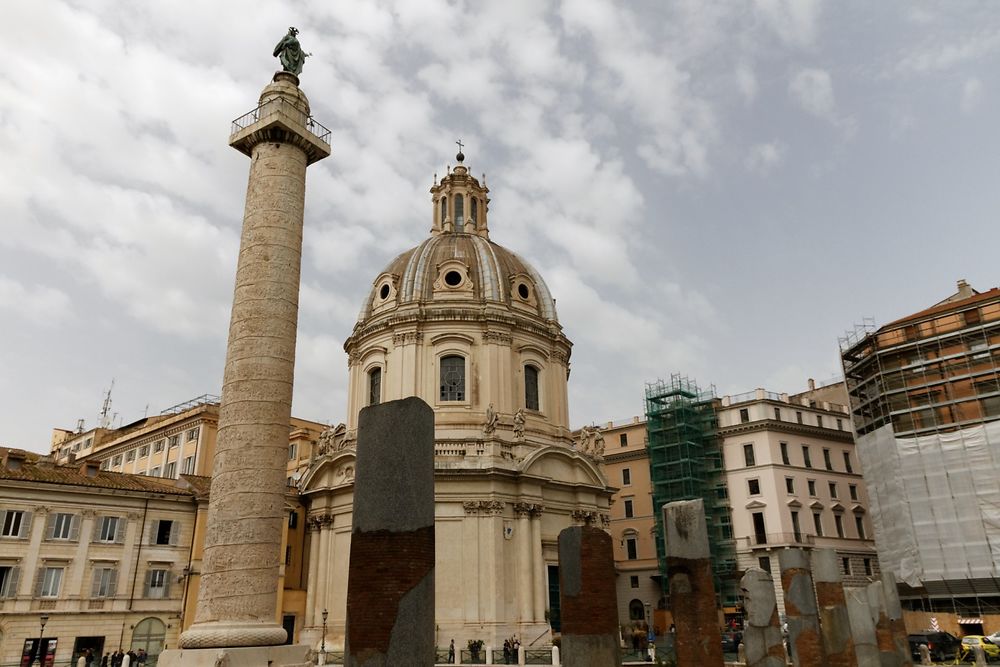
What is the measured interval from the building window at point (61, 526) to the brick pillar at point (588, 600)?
29.3m

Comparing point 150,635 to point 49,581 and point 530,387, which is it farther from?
point 530,387

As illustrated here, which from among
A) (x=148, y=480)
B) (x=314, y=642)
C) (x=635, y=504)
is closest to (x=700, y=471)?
(x=635, y=504)

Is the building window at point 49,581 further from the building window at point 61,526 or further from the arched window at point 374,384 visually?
the arched window at point 374,384

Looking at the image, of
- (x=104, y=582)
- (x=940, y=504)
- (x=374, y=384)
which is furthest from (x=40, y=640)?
(x=940, y=504)

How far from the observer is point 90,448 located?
64250 mm

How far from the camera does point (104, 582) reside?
34.2 m

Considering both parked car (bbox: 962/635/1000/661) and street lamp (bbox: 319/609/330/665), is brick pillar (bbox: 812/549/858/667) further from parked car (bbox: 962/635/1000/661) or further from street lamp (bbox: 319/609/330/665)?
street lamp (bbox: 319/609/330/665)

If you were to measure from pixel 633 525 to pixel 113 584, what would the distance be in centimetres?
3285

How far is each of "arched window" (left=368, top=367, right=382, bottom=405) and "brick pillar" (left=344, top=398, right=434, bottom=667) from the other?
110 feet

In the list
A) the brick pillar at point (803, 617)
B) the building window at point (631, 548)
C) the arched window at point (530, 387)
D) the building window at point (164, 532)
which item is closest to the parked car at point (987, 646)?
the brick pillar at point (803, 617)

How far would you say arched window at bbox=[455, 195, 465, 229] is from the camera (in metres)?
47.8

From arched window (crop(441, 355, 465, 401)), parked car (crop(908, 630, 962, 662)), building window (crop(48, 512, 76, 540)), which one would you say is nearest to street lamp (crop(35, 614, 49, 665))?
building window (crop(48, 512, 76, 540))

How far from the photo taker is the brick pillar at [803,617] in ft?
64.3

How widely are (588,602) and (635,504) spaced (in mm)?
43121
